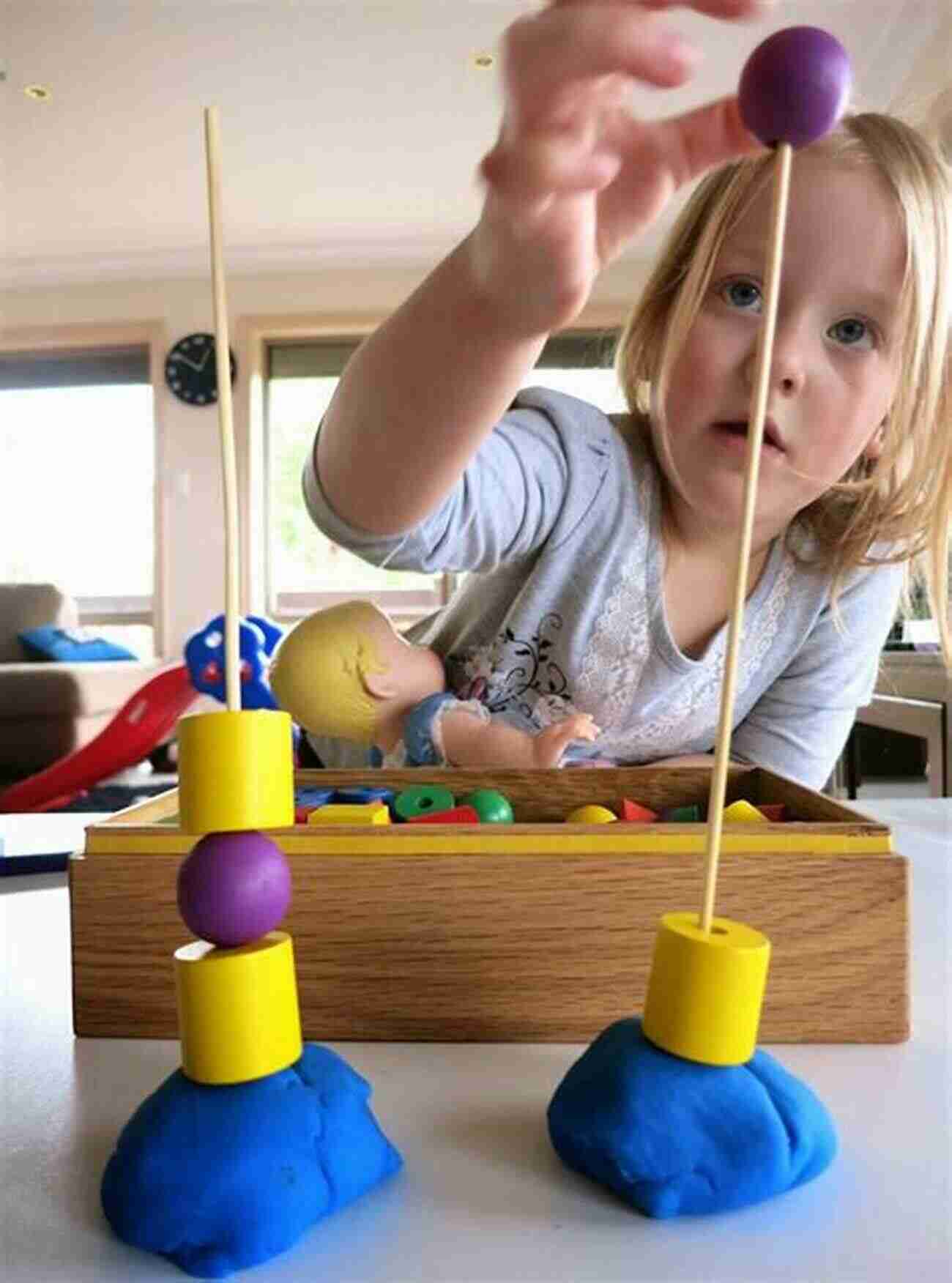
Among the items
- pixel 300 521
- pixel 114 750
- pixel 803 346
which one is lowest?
pixel 114 750

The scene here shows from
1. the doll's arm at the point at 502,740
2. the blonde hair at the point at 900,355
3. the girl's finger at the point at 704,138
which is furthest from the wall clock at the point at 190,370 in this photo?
the girl's finger at the point at 704,138

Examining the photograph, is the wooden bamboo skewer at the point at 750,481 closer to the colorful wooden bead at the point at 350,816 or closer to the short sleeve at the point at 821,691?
the colorful wooden bead at the point at 350,816

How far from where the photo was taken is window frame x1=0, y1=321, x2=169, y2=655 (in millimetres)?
3906

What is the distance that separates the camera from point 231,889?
0.26 metres

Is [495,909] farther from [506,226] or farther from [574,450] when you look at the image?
[574,450]

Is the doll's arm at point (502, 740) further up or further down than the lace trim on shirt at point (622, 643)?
further down

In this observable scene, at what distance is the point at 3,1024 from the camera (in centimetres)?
38

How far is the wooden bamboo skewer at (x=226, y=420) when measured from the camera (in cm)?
25

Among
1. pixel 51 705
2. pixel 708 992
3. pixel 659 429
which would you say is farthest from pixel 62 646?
pixel 708 992

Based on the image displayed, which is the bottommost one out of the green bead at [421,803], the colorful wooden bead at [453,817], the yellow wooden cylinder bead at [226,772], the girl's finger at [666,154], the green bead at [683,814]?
the green bead at [683,814]

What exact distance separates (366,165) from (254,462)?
47.0 inches

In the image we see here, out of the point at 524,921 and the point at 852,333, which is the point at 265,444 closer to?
the point at 852,333

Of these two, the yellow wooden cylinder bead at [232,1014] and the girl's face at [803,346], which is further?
the girl's face at [803,346]

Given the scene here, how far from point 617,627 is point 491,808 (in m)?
0.31
